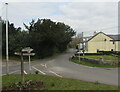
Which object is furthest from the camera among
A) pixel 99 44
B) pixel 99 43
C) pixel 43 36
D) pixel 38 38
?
pixel 99 44

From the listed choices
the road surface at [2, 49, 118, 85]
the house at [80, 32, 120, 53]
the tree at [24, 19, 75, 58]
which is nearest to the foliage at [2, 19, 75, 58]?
the tree at [24, 19, 75, 58]

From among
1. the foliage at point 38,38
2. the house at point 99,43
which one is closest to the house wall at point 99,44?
the house at point 99,43

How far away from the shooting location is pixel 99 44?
65.5 metres

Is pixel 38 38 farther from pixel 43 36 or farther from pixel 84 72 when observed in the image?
pixel 84 72

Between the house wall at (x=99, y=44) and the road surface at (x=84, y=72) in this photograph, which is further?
the house wall at (x=99, y=44)

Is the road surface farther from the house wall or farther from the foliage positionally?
the house wall

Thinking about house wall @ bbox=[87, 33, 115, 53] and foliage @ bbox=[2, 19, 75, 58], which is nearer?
foliage @ bbox=[2, 19, 75, 58]

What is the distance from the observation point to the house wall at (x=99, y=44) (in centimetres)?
6488

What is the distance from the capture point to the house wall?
64.9 meters

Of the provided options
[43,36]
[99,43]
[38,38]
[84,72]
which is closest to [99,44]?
[99,43]

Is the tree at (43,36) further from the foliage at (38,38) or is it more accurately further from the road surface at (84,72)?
the road surface at (84,72)

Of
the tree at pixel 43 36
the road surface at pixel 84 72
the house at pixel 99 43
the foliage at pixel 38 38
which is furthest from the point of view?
the house at pixel 99 43

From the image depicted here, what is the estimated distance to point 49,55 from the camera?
50.2 meters

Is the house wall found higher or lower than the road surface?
higher
